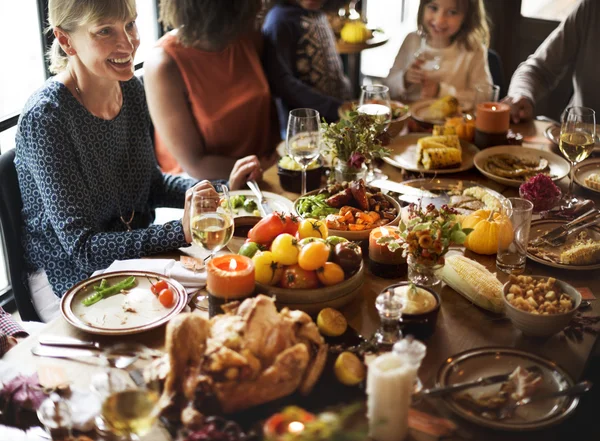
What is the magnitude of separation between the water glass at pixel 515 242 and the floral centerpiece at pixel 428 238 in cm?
23

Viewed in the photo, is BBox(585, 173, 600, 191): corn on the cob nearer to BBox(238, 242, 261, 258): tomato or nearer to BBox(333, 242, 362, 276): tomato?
BBox(333, 242, 362, 276): tomato

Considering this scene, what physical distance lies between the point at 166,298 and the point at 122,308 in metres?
0.10

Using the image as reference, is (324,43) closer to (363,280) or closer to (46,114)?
(46,114)

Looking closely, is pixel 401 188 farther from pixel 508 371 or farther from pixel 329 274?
pixel 508 371

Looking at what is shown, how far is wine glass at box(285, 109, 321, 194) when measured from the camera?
191 cm

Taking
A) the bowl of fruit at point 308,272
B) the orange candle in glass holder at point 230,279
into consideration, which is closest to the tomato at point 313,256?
the bowl of fruit at point 308,272

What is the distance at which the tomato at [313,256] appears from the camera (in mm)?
1407

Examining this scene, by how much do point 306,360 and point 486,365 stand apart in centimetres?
38

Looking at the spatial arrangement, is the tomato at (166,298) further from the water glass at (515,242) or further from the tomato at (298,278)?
the water glass at (515,242)

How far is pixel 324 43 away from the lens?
3.25 metres

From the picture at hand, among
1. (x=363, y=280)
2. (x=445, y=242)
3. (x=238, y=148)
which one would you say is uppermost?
(x=445, y=242)

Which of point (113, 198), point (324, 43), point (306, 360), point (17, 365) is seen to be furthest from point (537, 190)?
point (324, 43)

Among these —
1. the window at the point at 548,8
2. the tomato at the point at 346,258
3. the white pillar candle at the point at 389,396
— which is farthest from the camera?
the window at the point at 548,8

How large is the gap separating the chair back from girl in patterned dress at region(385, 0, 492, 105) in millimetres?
1666
